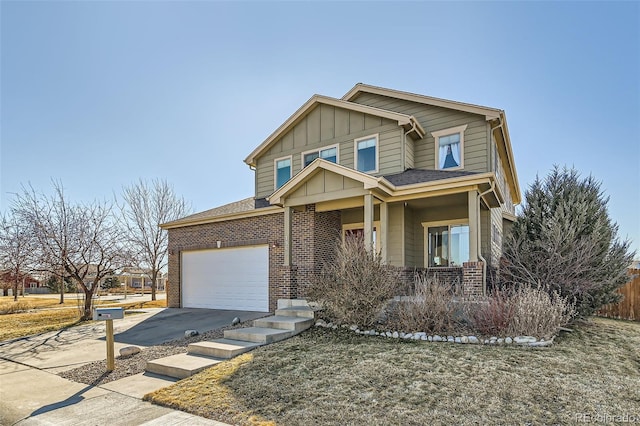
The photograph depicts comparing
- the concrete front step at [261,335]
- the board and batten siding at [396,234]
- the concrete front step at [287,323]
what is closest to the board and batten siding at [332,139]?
the board and batten siding at [396,234]

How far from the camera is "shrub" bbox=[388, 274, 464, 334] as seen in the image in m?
7.49

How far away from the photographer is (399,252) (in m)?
11.5

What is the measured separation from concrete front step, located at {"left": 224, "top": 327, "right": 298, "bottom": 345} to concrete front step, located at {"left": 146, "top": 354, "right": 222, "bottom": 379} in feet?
3.59

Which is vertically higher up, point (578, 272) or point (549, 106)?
point (549, 106)

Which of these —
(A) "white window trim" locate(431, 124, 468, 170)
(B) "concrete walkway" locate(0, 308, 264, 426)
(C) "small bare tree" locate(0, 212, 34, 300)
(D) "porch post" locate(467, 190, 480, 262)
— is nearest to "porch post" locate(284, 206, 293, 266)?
(B) "concrete walkway" locate(0, 308, 264, 426)

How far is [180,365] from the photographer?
6500 mm

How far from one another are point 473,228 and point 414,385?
18.0 feet

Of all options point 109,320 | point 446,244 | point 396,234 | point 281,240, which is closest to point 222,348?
point 109,320

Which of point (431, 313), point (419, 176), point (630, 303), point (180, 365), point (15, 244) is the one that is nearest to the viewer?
point (180, 365)

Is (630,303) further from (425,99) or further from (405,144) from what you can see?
(425,99)

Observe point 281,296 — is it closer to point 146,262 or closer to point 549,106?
point 549,106

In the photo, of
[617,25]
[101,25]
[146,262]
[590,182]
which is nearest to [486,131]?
[590,182]

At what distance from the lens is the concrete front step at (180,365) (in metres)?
6.24

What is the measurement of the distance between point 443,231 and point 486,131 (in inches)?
133
